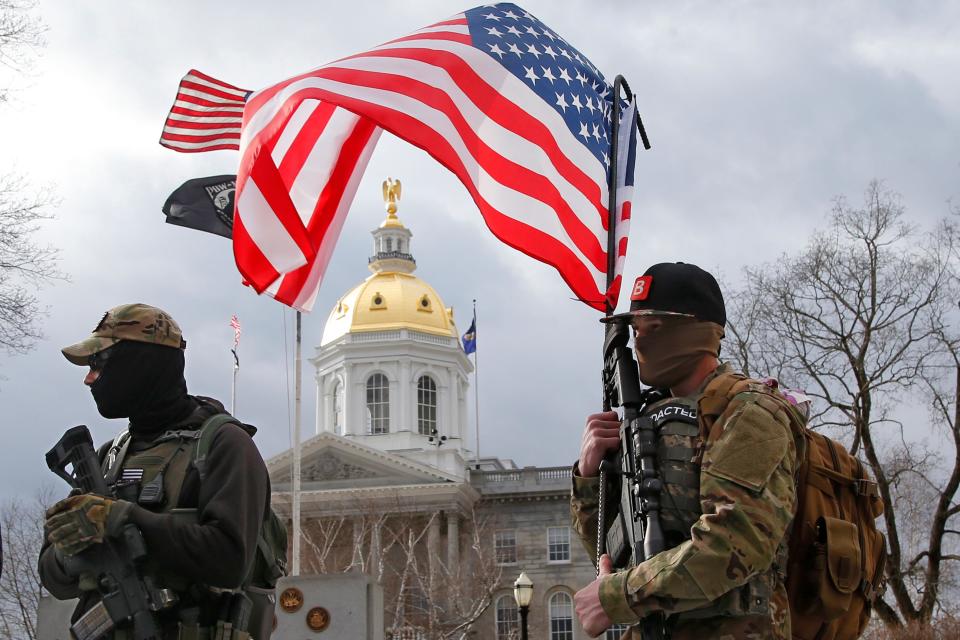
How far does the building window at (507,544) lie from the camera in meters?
61.7

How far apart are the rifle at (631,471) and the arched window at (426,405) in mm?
65640

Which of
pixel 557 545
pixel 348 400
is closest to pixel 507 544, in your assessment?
pixel 557 545

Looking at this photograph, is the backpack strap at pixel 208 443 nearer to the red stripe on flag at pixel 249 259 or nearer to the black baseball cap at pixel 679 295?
the black baseball cap at pixel 679 295

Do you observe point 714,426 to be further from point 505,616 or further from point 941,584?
point 505,616

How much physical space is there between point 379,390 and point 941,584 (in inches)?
1868

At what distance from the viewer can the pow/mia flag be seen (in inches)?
607

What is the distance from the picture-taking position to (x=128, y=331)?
423 centimetres

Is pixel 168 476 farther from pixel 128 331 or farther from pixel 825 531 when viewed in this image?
pixel 825 531

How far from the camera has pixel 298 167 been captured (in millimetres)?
9836

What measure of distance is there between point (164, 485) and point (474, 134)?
546cm

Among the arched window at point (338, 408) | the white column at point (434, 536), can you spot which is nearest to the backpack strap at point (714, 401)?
the white column at point (434, 536)

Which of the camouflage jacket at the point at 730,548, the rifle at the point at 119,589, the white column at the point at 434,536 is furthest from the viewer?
the white column at the point at 434,536

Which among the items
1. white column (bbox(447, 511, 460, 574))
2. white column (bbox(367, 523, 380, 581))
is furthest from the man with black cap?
white column (bbox(447, 511, 460, 574))

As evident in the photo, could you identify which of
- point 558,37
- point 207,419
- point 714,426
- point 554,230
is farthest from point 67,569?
point 558,37
